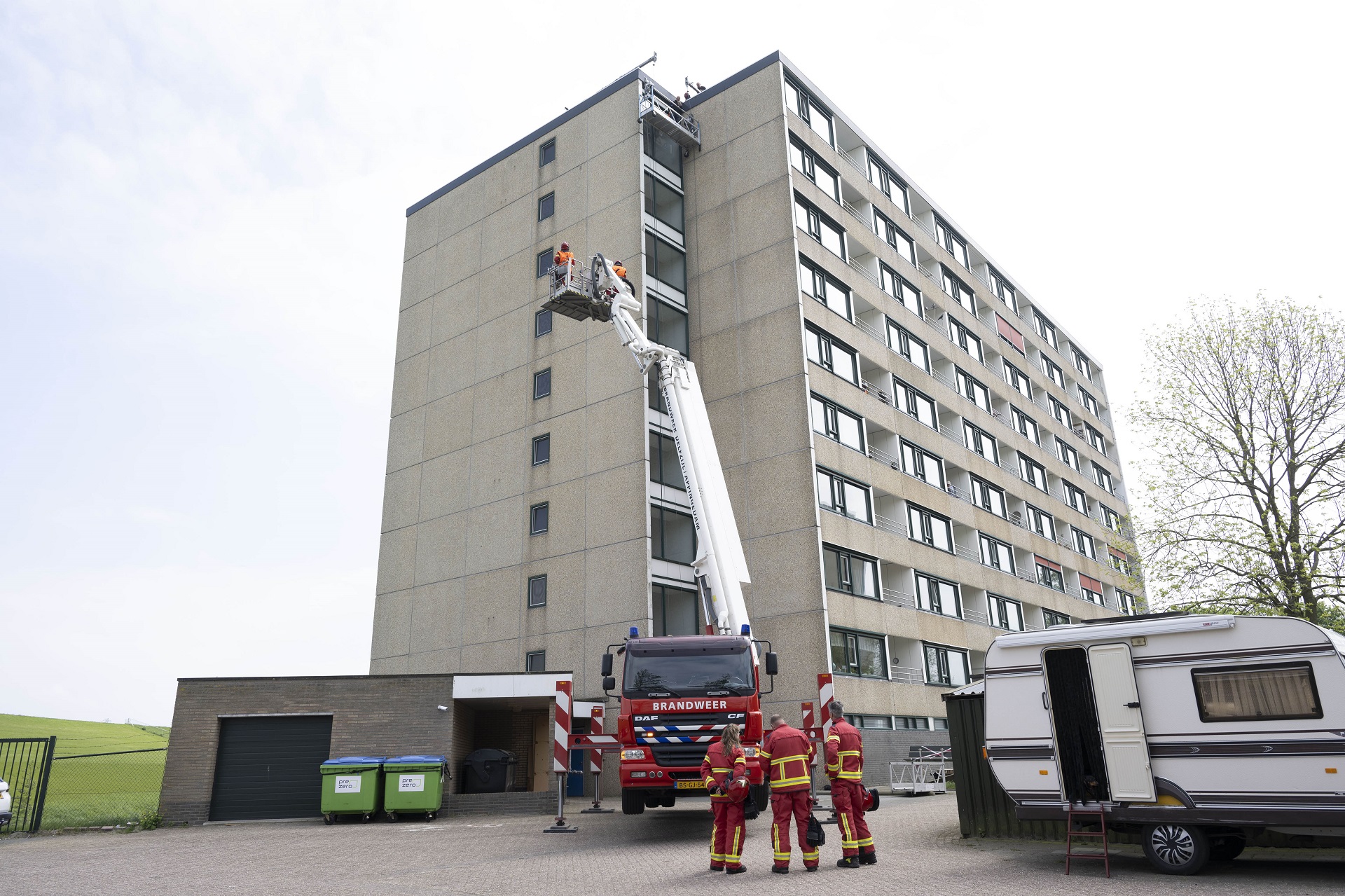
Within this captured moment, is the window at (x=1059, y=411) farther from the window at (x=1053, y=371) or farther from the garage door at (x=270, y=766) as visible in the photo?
the garage door at (x=270, y=766)

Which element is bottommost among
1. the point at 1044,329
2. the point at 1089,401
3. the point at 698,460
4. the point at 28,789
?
the point at 28,789

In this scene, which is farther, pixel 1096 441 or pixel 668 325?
pixel 1096 441

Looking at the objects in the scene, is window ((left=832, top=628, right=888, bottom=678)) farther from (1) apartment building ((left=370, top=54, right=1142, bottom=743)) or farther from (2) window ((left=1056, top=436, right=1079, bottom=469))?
(2) window ((left=1056, top=436, right=1079, bottom=469))

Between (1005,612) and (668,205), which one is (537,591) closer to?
(668,205)

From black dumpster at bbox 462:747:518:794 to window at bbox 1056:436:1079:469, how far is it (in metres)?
40.5

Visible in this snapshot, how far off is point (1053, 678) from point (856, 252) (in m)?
28.2

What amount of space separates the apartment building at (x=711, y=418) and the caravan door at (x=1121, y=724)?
1566 cm

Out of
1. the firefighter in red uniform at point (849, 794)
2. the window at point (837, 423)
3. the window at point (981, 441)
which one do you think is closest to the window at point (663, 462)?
the window at point (837, 423)

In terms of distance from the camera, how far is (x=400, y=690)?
22.5 metres

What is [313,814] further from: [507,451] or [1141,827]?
[1141,827]

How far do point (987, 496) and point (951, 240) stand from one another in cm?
1363

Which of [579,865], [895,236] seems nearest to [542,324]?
[895,236]

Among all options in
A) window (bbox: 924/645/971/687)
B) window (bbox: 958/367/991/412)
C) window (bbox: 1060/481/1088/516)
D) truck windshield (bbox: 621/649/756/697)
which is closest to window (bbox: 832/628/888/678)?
window (bbox: 924/645/971/687)

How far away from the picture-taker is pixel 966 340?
45062 mm
